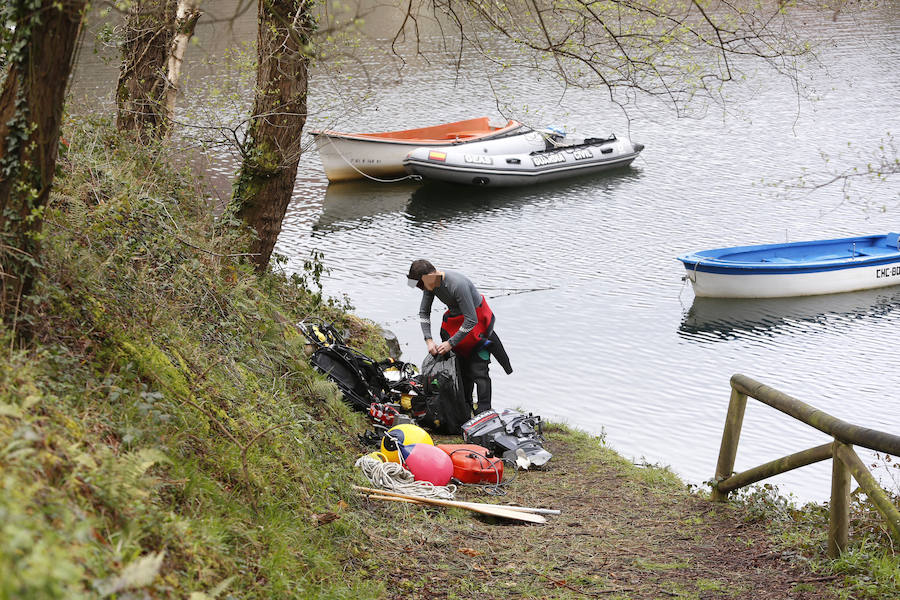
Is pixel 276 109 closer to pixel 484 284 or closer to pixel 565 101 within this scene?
pixel 484 284

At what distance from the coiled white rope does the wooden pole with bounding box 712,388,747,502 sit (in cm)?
201

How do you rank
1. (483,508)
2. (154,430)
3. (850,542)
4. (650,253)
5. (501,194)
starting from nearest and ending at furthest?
(154,430), (850,542), (483,508), (650,253), (501,194)

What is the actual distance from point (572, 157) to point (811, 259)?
9.35m

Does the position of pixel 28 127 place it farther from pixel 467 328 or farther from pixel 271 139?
pixel 271 139

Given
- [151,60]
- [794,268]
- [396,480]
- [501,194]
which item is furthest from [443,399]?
[501,194]

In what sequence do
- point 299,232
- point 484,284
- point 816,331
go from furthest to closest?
point 299,232, point 484,284, point 816,331

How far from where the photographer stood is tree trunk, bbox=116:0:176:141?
32.7 feet

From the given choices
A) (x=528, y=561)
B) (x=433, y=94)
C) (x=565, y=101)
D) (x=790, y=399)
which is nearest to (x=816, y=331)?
(x=790, y=399)

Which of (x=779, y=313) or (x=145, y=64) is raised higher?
(x=145, y=64)

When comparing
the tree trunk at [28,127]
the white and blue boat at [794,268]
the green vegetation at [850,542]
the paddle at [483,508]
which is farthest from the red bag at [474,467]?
the white and blue boat at [794,268]

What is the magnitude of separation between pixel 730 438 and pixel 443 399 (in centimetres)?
270

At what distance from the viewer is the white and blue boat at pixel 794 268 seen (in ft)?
51.5

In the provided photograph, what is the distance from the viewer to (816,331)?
584 inches

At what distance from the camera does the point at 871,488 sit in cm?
462
